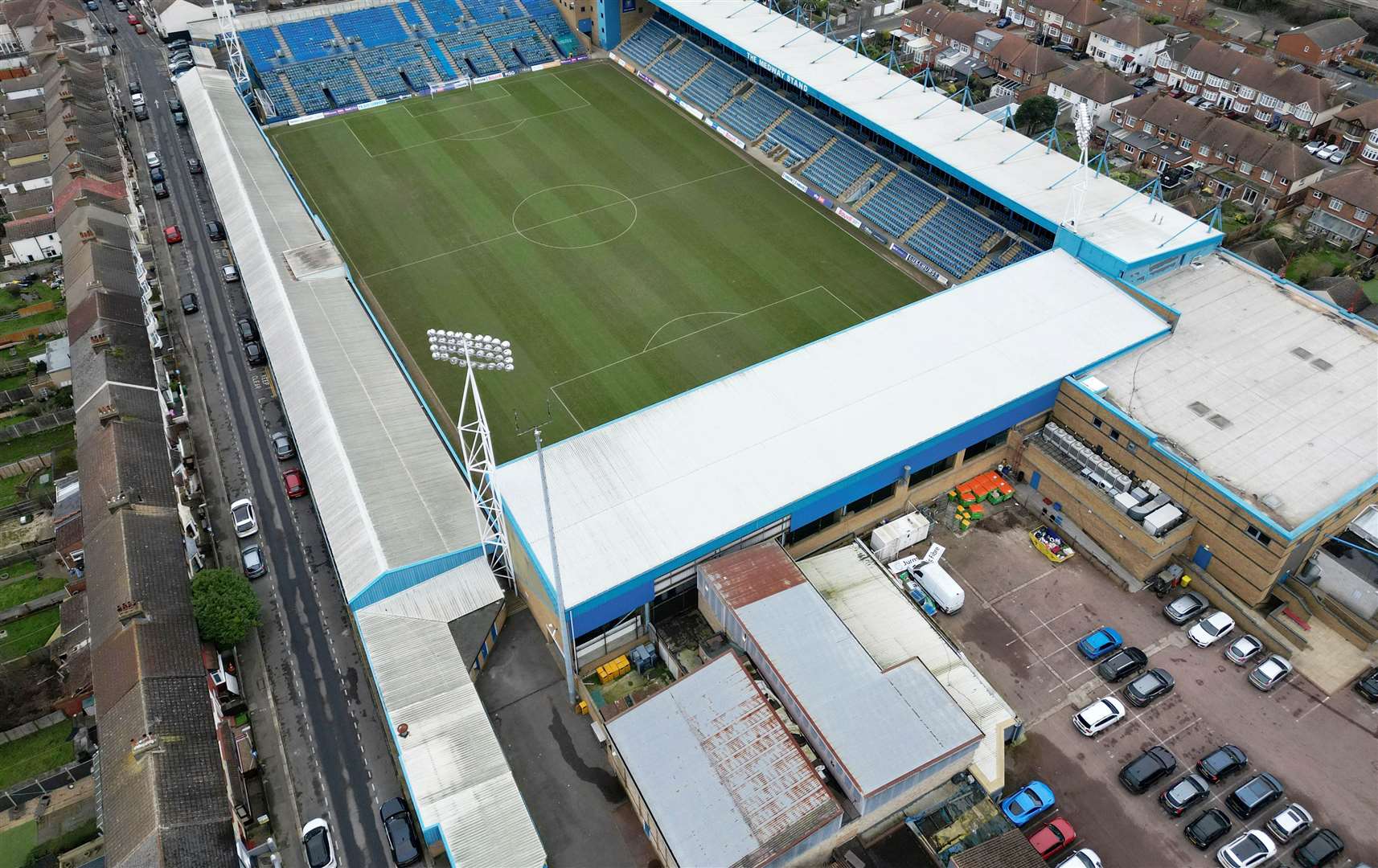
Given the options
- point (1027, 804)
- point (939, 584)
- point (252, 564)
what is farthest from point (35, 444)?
point (1027, 804)

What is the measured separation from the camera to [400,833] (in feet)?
127

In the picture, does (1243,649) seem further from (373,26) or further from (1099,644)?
(373,26)

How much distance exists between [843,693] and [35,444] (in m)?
56.2

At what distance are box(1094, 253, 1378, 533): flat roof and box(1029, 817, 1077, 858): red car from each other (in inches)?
766

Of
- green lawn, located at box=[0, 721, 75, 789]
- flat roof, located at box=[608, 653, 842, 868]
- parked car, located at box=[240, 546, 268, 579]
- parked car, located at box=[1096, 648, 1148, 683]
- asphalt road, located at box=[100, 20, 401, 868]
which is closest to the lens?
flat roof, located at box=[608, 653, 842, 868]

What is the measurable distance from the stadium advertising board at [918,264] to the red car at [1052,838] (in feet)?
144

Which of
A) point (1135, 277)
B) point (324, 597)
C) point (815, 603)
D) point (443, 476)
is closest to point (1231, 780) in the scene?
point (815, 603)

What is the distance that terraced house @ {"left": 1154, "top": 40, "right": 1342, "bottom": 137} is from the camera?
91.2 m

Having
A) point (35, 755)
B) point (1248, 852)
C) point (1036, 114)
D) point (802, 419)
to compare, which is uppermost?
point (1036, 114)

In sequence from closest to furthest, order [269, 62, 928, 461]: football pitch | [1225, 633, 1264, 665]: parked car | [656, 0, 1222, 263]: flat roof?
[1225, 633, 1264, 665]: parked car → [656, 0, 1222, 263]: flat roof → [269, 62, 928, 461]: football pitch

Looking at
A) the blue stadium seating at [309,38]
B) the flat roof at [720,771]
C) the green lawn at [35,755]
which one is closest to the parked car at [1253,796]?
the flat roof at [720,771]

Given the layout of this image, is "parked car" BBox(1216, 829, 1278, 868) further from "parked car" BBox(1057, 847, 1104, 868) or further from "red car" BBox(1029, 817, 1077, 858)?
"red car" BBox(1029, 817, 1077, 858)

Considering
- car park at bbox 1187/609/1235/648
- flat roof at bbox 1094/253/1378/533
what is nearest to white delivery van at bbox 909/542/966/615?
car park at bbox 1187/609/1235/648

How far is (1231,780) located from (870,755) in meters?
18.1
